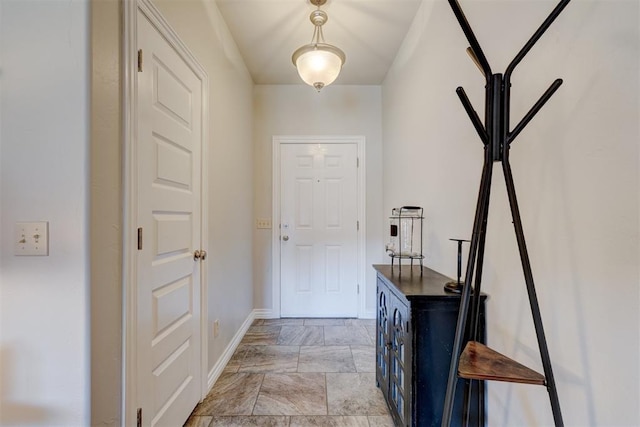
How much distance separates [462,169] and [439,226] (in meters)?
0.39

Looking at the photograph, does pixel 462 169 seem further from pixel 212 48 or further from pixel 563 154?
pixel 212 48

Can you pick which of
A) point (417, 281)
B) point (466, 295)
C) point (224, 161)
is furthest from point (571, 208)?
Answer: point (224, 161)

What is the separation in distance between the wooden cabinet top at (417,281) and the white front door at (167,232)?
3.64 ft

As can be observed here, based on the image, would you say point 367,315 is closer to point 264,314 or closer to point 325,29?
point 264,314

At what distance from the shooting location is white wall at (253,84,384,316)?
317 centimetres

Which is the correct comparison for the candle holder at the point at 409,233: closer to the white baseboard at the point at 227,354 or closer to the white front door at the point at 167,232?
the white front door at the point at 167,232

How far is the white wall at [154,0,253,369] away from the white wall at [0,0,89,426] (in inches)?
22.7

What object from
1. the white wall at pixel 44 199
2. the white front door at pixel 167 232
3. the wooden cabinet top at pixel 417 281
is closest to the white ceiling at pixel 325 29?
the white front door at pixel 167 232

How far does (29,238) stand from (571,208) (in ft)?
5.38

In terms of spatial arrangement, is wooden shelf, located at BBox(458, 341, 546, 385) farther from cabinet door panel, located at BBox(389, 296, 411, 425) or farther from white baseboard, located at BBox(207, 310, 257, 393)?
white baseboard, located at BBox(207, 310, 257, 393)

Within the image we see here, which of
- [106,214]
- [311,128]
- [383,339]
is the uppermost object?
[311,128]

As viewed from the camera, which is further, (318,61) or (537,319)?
(318,61)

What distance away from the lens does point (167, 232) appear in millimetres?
1392

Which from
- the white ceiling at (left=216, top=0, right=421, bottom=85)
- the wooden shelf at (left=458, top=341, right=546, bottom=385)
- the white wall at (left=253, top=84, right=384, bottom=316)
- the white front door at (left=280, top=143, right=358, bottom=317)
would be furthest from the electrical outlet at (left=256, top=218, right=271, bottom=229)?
the wooden shelf at (left=458, top=341, right=546, bottom=385)
